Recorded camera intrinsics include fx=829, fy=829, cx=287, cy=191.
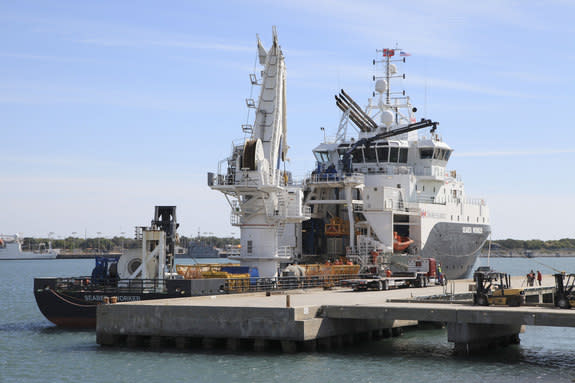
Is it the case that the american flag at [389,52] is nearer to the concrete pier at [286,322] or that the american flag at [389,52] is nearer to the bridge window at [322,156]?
the bridge window at [322,156]

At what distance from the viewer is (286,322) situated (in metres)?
27.7

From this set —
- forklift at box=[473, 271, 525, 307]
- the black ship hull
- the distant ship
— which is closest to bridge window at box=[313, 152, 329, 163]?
the distant ship

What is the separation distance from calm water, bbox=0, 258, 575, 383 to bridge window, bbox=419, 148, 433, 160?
70.1 feet

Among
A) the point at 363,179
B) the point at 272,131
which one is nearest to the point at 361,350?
the point at 272,131

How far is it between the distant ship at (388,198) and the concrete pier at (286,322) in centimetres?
1725

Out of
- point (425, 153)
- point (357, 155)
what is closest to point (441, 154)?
point (425, 153)

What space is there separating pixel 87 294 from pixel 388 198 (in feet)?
63.0

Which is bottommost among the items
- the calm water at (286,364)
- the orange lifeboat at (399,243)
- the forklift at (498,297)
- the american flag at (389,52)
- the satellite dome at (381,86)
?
the calm water at (286,364)

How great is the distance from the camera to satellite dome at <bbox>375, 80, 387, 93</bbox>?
55.4m

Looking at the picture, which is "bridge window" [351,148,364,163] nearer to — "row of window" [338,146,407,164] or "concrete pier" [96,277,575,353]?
"row of window" [338,146,407,164]

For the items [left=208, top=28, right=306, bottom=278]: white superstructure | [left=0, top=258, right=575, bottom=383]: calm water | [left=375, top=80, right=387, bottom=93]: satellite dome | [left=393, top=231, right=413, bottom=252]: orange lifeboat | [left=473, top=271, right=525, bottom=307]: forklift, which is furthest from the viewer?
[left=375, top=80, right=387, bottom=93]: satellite dome

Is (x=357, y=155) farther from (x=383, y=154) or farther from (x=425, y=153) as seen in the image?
(x=425, y=153)

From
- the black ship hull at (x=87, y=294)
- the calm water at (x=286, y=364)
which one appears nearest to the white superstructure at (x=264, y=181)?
the black ship hull at (x=87, y=294)

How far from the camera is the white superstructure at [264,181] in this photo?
41.3 m
